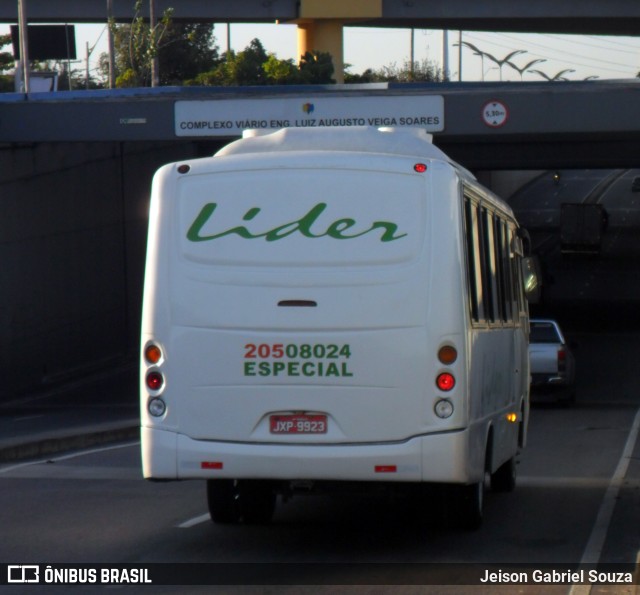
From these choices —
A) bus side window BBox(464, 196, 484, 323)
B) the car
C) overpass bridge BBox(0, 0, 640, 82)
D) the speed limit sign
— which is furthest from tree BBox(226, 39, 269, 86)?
bus side window BBox(464, 196, 484, 323)

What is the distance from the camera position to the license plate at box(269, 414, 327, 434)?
9.22 meters

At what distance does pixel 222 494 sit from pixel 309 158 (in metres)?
2.94

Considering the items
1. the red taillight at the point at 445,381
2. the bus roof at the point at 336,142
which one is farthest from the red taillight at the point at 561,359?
the red taillight at the point at 445,381

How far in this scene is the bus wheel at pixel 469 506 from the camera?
34.3 feet

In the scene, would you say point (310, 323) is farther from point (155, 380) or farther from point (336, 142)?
point (336, 142)

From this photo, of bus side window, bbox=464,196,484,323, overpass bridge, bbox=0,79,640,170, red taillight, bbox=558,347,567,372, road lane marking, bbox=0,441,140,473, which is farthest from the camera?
overpass bridge, bbox=0,79,640,170

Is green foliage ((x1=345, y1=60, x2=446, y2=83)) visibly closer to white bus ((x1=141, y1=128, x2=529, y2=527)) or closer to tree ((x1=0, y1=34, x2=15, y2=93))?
tree ((x1=0, y1=34, x2=15, y2=93))

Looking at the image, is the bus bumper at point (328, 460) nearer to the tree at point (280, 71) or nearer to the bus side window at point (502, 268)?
the bus side window at point (502, 268)

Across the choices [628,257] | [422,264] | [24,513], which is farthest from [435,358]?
[628,257]

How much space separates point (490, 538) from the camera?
10.4 m

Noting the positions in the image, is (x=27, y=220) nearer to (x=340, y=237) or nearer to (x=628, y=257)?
(x=340, y=237)

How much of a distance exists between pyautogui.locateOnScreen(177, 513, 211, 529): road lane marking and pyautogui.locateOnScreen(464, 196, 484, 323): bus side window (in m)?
2.90

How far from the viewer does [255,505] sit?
10977 mm

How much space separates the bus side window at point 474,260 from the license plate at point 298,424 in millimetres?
1405
